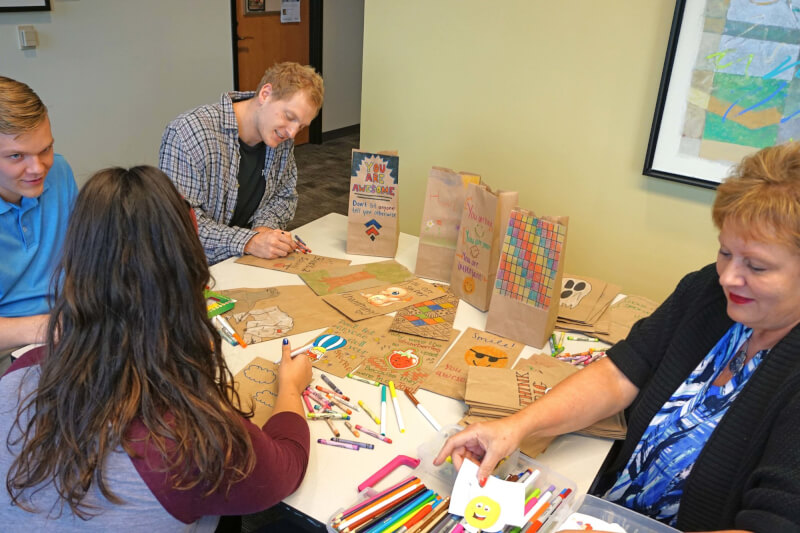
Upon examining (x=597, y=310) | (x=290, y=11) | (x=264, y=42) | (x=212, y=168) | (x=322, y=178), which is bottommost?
(x=322, y=178)

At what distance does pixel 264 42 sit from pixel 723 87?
3981 mm

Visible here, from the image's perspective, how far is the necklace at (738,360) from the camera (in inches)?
45.5

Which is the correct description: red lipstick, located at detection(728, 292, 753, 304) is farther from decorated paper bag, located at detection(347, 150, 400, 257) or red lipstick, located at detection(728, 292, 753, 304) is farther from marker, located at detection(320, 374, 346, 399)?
decorated paper bag, located at detection(347, 150, 400, 257)

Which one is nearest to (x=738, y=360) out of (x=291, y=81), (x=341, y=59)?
(x=291, y=81)

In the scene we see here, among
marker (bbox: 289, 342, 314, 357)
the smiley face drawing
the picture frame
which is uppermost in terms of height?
the picture frame

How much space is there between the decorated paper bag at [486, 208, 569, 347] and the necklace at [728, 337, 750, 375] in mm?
446

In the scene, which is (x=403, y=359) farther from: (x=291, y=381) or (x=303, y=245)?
(x=303, y=245)

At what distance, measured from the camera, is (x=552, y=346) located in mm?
1643

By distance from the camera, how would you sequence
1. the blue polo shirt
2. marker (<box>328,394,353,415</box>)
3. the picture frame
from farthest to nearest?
the picture frame → the blue polo shirt → marker (<box>328,394,353,415</box>)

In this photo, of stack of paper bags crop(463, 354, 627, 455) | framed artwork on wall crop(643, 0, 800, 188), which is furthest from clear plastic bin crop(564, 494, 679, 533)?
framed artwork on wall crop(643, 0, 800, 188)

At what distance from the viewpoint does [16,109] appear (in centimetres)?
152

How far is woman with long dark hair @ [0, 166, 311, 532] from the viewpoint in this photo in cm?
88

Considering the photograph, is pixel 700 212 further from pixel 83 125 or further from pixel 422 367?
pixel 83 125

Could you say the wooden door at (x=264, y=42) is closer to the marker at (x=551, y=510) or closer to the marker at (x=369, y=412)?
the marker at (x=369, y=412)
